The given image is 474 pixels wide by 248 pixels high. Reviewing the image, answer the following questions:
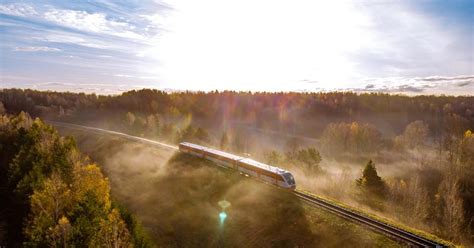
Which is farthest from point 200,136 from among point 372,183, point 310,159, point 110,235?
point 110,235

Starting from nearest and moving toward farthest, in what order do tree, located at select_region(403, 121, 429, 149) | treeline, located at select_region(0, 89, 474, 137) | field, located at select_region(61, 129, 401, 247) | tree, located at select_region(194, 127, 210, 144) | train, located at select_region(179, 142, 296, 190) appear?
field, located at select_region(61, 129, 401, 247)
train, located at select_region(179, 142, 296, 190)
tree, located at select_region(194, 127, 210, 144)
tree, located at select_region(403, 121, 429, 149)
treeline, located at select_region(0, 89, 474, 137)

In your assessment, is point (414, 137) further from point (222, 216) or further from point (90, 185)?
point (90, 185)

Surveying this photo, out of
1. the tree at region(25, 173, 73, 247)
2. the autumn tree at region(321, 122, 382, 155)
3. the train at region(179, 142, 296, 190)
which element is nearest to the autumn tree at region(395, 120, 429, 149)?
the autumn tree at region(321, 122, 382, 155)

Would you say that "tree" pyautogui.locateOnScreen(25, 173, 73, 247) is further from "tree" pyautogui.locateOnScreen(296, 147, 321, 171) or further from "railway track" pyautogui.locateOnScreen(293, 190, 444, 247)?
"tree" pyautogui.locateOnScreen(296, 147, 321, 171)

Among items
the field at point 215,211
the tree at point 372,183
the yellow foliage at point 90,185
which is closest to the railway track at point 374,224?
the field at point 215,211

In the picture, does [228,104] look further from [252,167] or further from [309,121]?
[252,167]

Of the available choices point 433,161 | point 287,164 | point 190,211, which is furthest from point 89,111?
point 433,161
